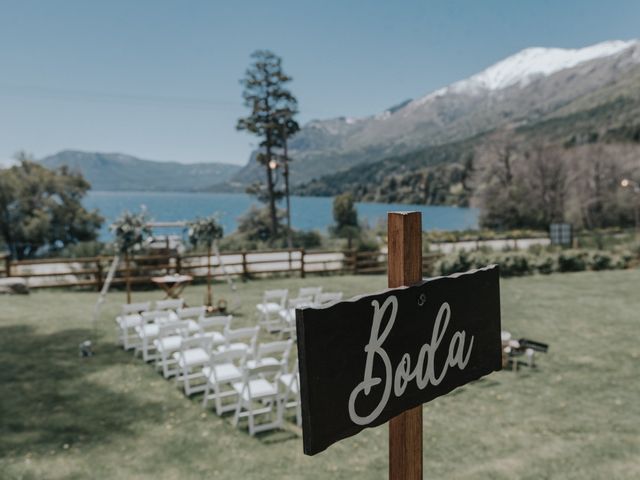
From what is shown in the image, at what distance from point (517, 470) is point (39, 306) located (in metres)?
12.2

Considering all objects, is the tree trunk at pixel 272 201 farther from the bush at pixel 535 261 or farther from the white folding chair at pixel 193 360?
the white folding chair at pixel 193 360

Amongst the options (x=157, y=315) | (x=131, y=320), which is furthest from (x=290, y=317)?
(x=131, y=320)

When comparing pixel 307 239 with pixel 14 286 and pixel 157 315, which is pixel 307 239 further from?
pixel 157 315

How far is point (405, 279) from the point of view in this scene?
1.73m

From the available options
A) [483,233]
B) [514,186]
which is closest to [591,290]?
[483,233]

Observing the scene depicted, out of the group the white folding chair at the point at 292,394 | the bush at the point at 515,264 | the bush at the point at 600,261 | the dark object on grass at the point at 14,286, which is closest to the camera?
the white folding chair at the point at 292,394

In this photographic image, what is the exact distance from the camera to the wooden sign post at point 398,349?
54.7 inches

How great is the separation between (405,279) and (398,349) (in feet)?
0.84

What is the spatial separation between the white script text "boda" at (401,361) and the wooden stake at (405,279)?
15 centimetres

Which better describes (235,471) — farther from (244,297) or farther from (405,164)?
(405,164)

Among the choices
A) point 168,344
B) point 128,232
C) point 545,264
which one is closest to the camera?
point 168,344

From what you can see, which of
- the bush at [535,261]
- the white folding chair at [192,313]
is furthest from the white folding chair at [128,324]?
the bush at [535,261]

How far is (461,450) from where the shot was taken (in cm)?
543

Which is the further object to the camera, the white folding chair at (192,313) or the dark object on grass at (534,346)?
the white folding chair at (192,313)
